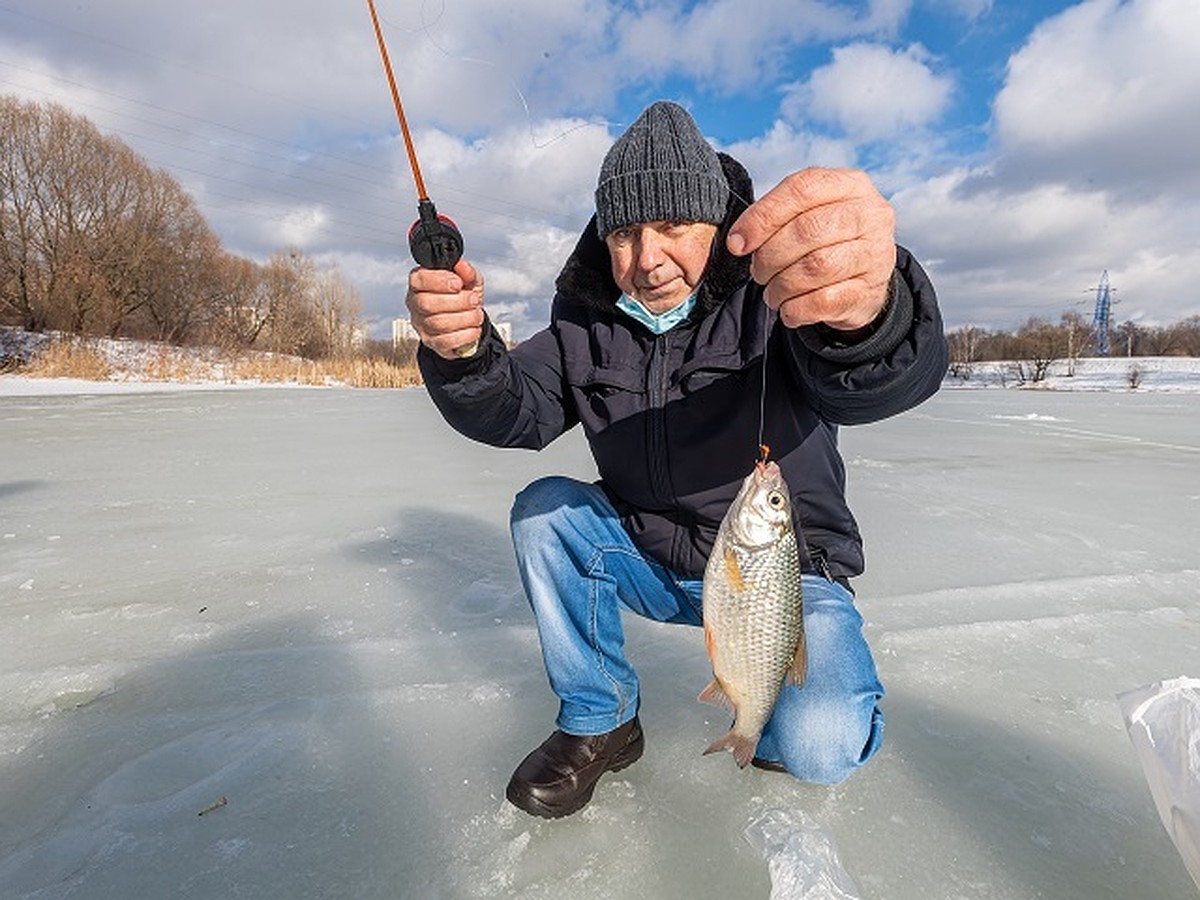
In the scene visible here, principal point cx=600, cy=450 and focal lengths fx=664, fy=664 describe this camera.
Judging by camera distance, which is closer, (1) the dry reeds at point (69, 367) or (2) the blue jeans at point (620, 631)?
(2) the blue jeans at point (620, 631)

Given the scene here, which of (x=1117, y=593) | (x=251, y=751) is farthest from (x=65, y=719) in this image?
(x=1117, y=593)

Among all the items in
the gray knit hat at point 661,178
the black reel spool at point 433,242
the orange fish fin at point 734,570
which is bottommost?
the orange fish fin at point 734,570

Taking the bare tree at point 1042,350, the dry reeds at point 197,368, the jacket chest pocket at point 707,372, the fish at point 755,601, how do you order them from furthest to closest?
the bare tree at point 1042,350 < the dry reeds at point 197,368 < the jacket chest pocket at point 707,372 < the fish at point 755,601

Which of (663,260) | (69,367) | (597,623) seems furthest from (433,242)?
(69,367)

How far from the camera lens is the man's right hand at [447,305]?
1.29m

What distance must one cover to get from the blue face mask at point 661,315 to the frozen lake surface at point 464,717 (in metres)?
1.01

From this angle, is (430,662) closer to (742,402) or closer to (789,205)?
(742,402)

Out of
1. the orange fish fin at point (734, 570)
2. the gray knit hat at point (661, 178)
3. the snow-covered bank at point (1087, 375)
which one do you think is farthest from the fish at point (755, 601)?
the snow-covered bank at point (1087, 375)

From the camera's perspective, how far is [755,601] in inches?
49.5

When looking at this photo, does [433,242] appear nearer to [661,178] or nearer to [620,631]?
[661,178]

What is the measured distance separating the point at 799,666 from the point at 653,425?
2.15 ft

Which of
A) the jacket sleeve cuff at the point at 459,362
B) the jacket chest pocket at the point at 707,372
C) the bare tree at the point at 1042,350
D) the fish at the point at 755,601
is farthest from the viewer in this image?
the bare tree at the point at 1042,350

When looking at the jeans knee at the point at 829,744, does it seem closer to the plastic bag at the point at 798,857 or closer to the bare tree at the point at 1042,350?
the plastic bag at the point at 798,857

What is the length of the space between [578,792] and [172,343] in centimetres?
3395
